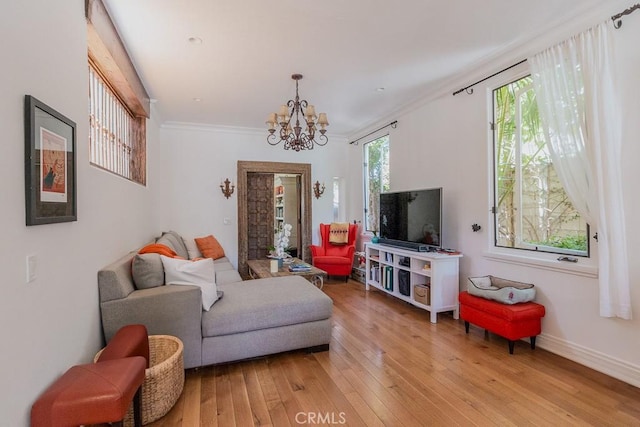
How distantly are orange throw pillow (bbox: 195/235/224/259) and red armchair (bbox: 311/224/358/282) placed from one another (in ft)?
5.31

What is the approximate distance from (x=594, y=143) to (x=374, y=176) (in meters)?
3.60

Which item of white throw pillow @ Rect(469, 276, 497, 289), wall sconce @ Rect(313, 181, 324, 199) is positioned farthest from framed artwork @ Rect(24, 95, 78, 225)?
wall sconce @ Rect(313, 181, 324, 199)

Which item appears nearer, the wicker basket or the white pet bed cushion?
the wicker basket

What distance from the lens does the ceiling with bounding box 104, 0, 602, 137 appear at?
7.95 feet

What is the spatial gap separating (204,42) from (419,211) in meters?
2.97

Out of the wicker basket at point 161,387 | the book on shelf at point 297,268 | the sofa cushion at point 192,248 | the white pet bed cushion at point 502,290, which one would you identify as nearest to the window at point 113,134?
the sofa cushion at point 192,248

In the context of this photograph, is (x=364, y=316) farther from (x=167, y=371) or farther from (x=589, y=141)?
(x=589, y=141)

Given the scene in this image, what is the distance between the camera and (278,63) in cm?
332

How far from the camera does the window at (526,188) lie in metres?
2.79

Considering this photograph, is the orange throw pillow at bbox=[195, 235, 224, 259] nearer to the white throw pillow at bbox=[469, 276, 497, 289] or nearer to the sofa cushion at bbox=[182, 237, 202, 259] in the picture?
the sofa cushion at bbox=[182, 237, 202, 259]

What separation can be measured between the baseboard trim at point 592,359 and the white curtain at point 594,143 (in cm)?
38

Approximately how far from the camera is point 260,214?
23.2 feet

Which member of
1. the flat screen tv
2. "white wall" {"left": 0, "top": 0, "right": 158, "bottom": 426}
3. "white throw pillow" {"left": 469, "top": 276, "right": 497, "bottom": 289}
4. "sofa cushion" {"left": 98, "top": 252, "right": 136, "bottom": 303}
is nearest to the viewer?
"white wall" {"left": 0, "top": 0, "right": 158, "bottom": 426}

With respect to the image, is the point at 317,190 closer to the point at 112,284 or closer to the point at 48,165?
the point at 112,284
